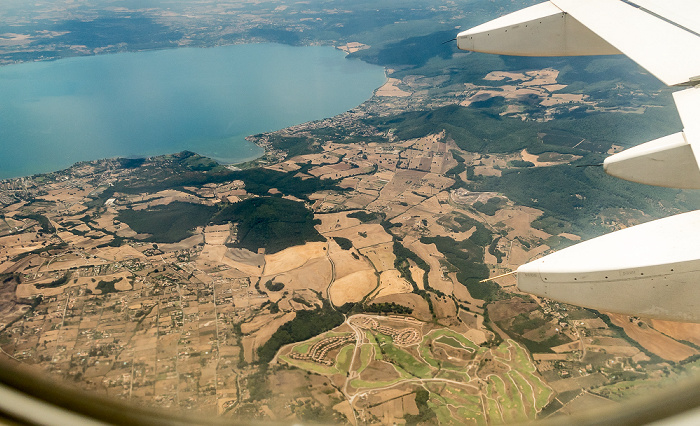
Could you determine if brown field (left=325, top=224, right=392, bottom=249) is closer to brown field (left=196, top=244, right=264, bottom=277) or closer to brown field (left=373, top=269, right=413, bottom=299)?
brown field (left=373, top=269, right=413, bottom=299)

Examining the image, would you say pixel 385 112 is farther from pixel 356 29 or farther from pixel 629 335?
pixel 356 29

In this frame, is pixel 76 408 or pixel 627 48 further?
pixel 627 48

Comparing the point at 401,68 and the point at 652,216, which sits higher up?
the point at 401,68

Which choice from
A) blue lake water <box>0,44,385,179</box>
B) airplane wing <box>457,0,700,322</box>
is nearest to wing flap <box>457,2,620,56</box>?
airplane wing <box>457,0,700,322</box>

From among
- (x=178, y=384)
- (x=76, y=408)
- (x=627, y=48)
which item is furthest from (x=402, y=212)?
(x=76, y=408)

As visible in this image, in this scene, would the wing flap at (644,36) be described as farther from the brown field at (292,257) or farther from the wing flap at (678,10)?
the brown field at (292,257)

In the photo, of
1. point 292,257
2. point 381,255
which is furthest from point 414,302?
point 292,257
